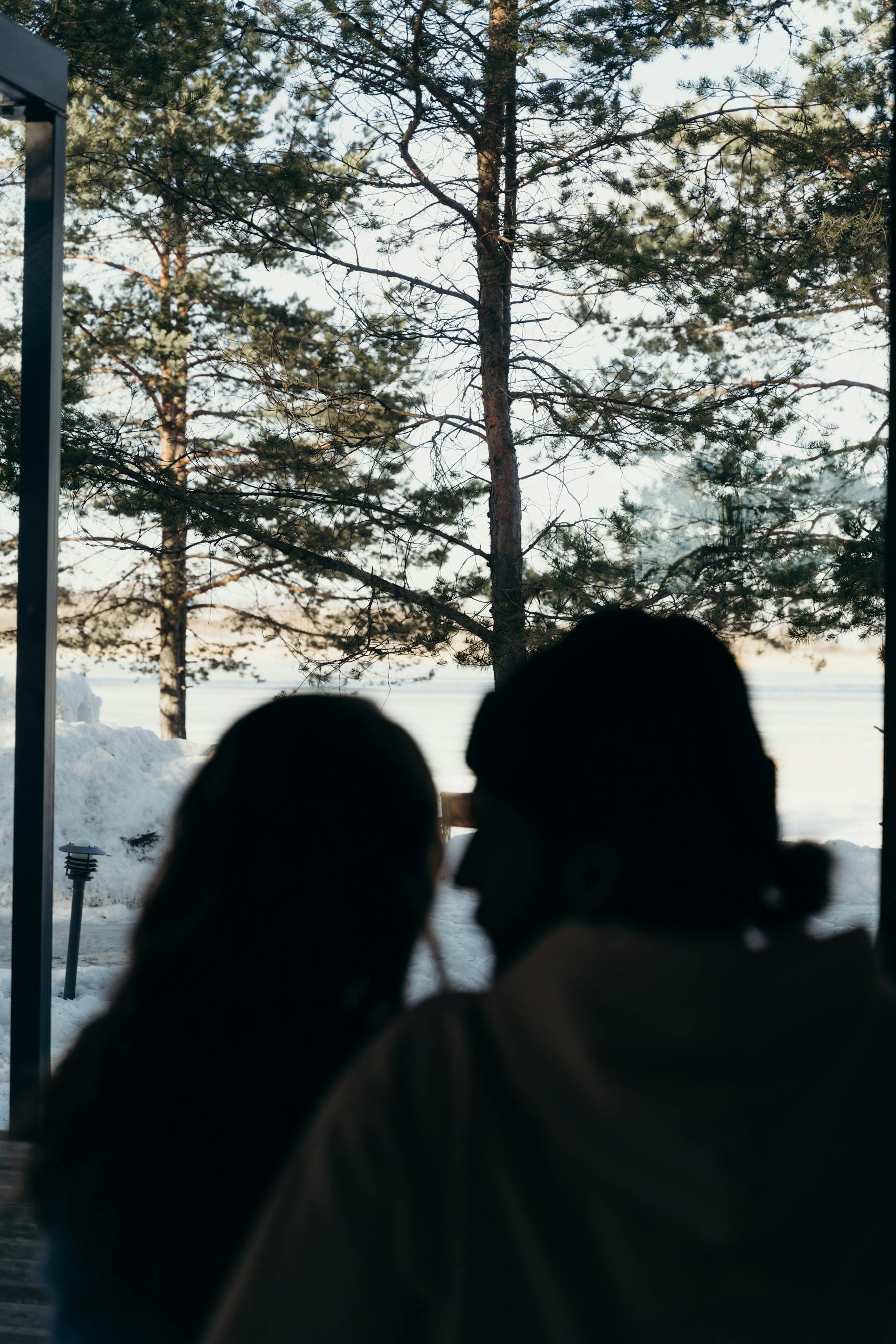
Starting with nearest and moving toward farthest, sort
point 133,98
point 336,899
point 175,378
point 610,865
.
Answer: point 610,865 < point 336,899 < point 133,98 < point 175,378

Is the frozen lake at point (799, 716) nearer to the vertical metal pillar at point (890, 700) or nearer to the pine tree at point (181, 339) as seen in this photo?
the pine tree at point (181, 339)

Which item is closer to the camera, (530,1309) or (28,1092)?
(530,1309)

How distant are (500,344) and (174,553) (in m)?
3.50

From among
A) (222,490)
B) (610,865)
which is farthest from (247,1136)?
(222,490)

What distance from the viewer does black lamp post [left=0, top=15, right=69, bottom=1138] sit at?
2.55 m

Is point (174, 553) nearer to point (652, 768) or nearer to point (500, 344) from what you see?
point (500, 344)

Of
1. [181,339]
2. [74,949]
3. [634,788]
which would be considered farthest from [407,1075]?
[181,339]

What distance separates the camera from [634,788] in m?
0.67

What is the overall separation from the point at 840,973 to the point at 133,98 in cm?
890

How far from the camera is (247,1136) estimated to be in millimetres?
809

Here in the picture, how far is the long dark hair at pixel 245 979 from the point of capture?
0.78m

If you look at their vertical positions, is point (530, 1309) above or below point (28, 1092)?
above

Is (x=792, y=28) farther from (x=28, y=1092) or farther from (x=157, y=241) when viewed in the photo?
(x=157, y=241)

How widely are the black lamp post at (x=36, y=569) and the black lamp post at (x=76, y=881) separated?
2.22 m
